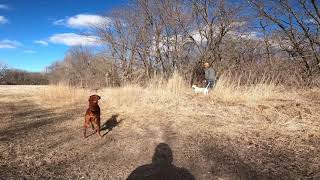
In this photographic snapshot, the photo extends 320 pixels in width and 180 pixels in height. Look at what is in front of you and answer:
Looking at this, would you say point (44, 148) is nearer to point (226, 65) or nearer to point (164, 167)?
point (164, 167)

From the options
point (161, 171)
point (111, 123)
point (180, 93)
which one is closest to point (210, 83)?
point (180, 93)

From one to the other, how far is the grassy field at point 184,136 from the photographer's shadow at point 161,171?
0.10 m

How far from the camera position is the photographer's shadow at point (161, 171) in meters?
4.64

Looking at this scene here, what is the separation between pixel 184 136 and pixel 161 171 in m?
1.82

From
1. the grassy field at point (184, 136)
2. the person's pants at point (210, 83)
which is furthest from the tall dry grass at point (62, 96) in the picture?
the person's pants at point (210, 83)

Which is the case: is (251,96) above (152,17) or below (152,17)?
below

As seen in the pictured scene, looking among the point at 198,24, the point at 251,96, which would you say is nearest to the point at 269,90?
the point at 251,96

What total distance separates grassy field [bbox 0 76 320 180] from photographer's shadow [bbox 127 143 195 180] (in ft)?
0.33

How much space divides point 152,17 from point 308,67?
8511 millimetres

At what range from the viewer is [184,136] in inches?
260

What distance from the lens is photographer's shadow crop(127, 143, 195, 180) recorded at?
464 cm

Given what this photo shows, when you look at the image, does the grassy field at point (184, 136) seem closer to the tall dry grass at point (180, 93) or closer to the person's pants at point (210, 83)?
the tall dry grass at point (180, 93)

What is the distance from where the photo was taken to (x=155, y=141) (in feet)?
20.7

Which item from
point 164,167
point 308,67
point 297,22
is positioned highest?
point 297,22
